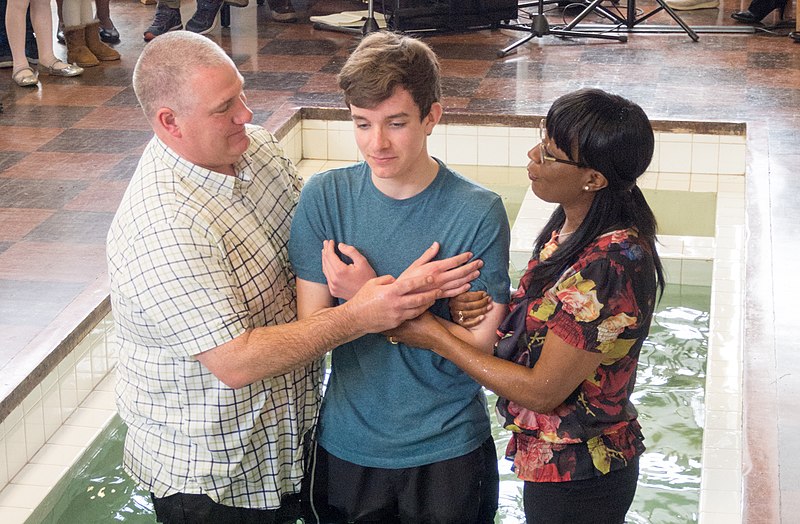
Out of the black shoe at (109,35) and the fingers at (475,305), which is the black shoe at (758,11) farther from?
the fingers at (475,305)

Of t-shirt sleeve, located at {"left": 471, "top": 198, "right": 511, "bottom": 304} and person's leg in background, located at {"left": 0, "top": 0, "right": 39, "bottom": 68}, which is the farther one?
person's leg in background, located at {"left": 0, "top": 0, "right": 39, "bottom": 68}

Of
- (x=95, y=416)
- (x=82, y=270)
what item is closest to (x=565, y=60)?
(x=82, y=270)

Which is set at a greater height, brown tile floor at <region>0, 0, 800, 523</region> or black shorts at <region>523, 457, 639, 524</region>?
black shorts at <region>523, 457, 639, 524</region>

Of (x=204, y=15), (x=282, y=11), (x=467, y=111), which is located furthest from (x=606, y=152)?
(x=282, y=11)

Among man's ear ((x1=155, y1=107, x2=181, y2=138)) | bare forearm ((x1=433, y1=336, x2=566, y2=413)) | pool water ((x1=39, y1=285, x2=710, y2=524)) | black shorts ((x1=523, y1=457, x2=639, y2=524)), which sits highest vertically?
man's ear ((x1=155, y1=107, x2=181, y2=138))

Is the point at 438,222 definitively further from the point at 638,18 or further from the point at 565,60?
the point at 638,18

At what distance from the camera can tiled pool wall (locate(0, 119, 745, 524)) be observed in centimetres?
328

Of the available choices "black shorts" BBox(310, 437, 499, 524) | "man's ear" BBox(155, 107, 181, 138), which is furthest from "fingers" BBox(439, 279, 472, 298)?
"man's ear" BBox(155, 107, 181, 138)

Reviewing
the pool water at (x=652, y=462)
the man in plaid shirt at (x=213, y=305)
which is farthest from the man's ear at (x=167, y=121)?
the pool water at (x=652, y=462)

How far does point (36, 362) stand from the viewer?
3.46m

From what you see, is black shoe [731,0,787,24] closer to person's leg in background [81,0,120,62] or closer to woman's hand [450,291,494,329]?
person's leg in background [81,0,120,62]

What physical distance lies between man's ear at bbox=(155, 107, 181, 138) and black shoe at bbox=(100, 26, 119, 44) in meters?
6.32

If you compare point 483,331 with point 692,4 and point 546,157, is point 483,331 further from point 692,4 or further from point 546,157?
point 692,4

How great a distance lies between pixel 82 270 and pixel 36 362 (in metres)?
0.80
